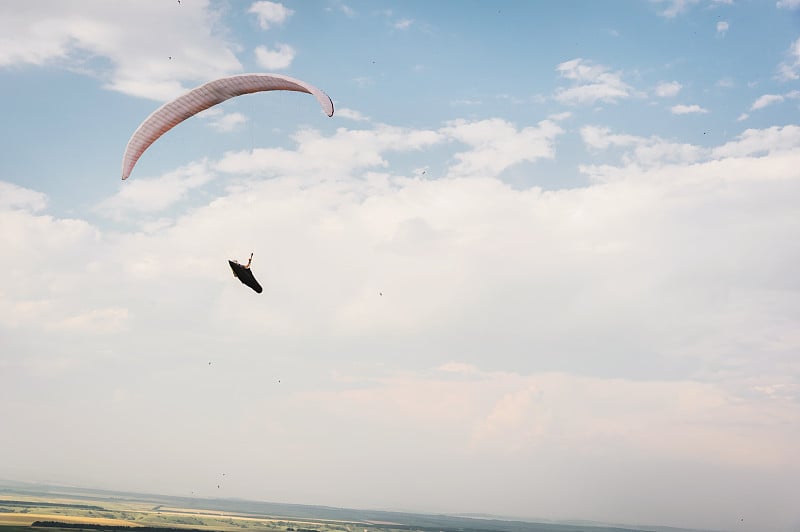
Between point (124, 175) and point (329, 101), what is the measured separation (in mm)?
11508

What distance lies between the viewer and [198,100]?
36.7m

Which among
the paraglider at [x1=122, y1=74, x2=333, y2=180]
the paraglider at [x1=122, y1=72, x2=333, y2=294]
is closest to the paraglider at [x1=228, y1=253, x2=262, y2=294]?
the paraglider at [x1=122, y1=72, x2=333, y2=294]

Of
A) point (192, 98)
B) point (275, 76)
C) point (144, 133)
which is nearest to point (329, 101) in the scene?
point (275, 76)

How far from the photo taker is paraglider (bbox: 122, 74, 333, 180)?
35.5 metres

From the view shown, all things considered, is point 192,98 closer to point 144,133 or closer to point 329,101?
point 144,133

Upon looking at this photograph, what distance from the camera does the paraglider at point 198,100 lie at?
35.5 m

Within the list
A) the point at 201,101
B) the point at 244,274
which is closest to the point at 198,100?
the point at 201,101

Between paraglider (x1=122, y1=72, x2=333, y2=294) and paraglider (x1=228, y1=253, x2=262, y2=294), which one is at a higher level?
paraglider (x1=122, y1=72, x2=333, y2=294)

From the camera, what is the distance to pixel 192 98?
36469mm

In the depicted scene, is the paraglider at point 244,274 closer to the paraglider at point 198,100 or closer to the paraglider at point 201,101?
the paraglider at point 201,101

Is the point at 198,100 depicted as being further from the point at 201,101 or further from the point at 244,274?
the point at 244,274

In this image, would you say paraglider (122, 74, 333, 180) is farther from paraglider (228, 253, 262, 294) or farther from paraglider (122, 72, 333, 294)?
paraglider (228, 253, 262, 294)

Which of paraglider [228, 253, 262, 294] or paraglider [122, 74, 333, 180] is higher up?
paraglider [122, 74, 333, 180]

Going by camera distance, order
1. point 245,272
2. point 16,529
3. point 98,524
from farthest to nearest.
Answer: point 98,524 < point 16,529 < point 245,272
